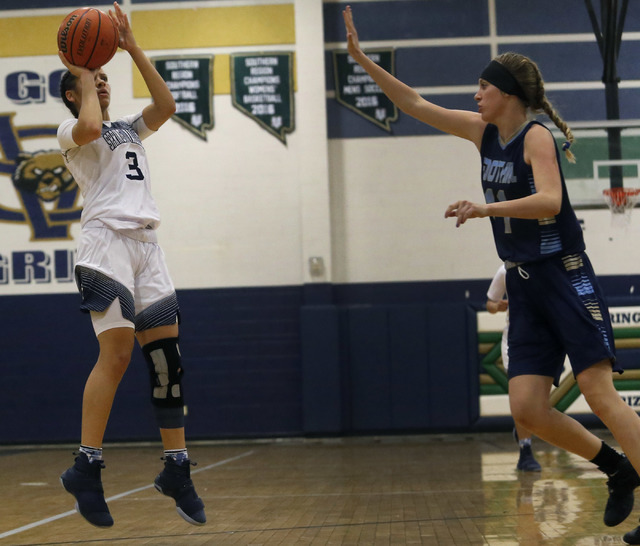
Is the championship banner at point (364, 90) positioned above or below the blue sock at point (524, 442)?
above

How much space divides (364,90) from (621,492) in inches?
267

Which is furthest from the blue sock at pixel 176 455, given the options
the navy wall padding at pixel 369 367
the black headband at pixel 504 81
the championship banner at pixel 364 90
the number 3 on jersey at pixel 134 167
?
the championship banner at pixel 364 90

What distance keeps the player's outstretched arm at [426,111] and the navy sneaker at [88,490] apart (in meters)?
1.81

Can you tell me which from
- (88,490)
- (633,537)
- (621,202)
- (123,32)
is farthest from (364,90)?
(633,537)

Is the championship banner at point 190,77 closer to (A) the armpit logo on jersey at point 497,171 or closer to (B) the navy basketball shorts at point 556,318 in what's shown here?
(A) the armpit logo on jersey at point 497,171

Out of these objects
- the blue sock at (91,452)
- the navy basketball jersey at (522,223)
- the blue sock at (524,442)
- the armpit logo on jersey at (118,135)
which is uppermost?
the armpit logo on jersey at (118,135)

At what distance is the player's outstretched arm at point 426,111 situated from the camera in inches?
130

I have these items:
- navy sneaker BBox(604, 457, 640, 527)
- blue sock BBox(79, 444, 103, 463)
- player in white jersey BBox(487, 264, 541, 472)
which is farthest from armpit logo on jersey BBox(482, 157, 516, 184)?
player in white jersey BBox(487, 264, 541, 472)

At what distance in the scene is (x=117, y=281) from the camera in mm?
3240

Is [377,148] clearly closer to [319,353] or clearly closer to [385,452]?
[319,353]

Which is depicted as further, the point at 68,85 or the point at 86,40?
the point at 68,85

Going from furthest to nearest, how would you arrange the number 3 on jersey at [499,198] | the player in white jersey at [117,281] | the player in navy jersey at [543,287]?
the player in white jersey at [117,281], the number 3 on jersey at [499,198], the player in navy jersey at [543,287]

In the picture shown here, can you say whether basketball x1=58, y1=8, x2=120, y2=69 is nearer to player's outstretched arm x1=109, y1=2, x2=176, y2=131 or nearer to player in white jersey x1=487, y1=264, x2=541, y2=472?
player's outstretched arm x1=109, y1=2, x2=176, y2=131

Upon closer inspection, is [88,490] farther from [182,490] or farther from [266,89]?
[266,89]
